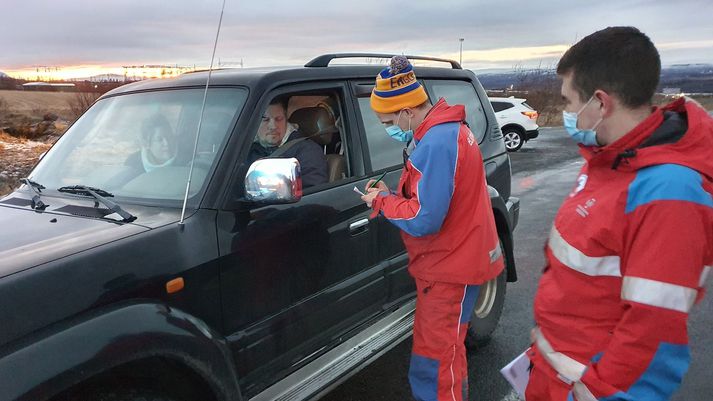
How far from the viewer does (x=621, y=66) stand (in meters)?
1.47

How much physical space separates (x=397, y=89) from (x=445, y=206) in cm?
61

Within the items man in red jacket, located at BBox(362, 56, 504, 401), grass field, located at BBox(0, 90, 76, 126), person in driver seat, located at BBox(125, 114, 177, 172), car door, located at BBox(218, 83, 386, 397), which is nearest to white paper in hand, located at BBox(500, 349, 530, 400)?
man in red jacket, located at BBox(362, 56, 504, 401)

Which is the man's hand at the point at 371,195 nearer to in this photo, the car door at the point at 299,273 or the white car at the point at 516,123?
the car door at the point at 299,273

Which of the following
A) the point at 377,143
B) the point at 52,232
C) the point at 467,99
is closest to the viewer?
the point at 52,232

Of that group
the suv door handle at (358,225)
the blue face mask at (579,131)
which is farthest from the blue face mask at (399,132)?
the blue face mask at (579,131)

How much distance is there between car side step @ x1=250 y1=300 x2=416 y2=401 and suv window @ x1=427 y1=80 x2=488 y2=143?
5.27 feet

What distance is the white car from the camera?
15.4m

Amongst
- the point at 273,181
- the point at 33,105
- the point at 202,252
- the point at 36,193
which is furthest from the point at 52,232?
the point at 33,105

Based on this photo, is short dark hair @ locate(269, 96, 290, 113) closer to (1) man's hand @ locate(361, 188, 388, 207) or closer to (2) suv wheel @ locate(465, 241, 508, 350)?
(1) man's hand @ locate(361, 188, 388, 207)

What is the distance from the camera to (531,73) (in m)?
37.5

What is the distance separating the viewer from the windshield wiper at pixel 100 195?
2.11 m

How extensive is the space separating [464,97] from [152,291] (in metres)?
3.01

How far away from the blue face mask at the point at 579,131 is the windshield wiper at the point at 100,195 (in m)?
1.70

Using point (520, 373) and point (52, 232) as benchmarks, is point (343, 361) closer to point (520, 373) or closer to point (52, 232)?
point (520, 373)
